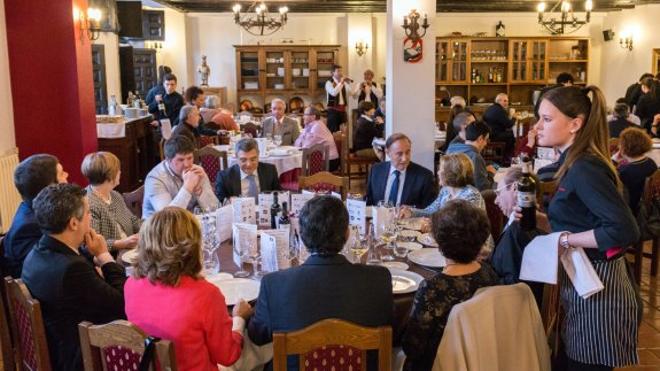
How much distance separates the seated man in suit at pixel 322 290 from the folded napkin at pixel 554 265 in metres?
0.57

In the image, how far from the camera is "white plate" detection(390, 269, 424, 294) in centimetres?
271

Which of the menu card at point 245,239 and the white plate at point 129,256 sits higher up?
the menu card at point 245,239

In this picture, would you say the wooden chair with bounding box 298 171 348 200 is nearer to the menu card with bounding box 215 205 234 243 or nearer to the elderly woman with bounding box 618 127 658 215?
the menu card with bounding box 215 205 234 243

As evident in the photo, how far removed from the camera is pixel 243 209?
3.60 m

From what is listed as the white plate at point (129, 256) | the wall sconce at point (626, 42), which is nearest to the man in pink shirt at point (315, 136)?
the white plate at point (129, 256)

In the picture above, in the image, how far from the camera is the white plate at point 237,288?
8.83ft

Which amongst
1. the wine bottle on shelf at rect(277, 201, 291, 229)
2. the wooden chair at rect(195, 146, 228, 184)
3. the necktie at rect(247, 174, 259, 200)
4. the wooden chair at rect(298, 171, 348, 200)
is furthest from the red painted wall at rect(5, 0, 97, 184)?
the wine bottle on shelf at rect(277, 201, 291, 229)

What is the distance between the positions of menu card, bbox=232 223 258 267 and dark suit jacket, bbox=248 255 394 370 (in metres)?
0.83

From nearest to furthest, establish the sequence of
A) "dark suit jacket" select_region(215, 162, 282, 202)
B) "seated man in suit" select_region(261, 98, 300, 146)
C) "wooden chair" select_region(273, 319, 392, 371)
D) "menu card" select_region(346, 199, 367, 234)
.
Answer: "wooden chair" select_region(273, 319, 392, 371) → "menu card" select_region(346, 199, 367, 234) → "dark suit jacket" select_region(215, 162, 282, 202) → "seated man in suit" select_region(261, 98, 300, 146)

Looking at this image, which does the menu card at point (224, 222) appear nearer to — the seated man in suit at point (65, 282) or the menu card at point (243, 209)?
the menu card at point (243, 209)

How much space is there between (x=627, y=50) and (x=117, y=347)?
13.5 metres

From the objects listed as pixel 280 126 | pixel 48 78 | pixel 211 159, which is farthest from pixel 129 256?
pixel 280 126

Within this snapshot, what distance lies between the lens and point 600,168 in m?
2.26

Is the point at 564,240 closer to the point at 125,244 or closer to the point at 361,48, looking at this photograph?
the point at 125,244
